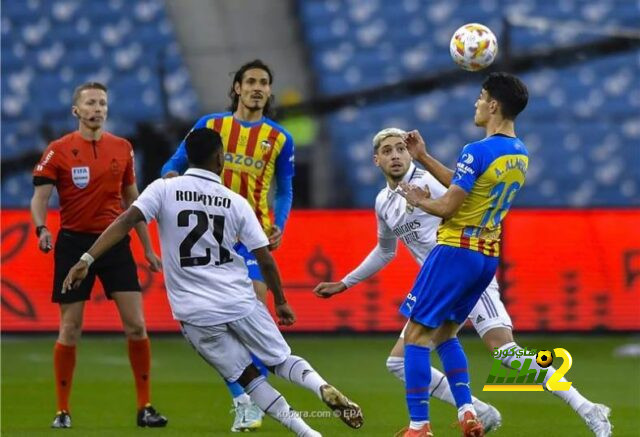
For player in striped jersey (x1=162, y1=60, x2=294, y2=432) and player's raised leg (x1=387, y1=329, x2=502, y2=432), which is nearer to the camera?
player's raised leg (x1=387, y1=329, x2=502, y2=432)

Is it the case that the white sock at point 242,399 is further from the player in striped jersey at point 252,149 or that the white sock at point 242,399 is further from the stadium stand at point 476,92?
the stadium stand at point 476,92

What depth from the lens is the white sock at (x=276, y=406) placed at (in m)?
6.71

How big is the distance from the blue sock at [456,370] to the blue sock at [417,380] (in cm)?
33

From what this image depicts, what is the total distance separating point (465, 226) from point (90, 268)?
2.76 metres

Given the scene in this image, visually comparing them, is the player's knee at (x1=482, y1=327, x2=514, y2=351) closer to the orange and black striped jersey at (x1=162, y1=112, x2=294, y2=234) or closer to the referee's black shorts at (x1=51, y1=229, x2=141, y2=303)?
the orange and black striped jersey at (x1=162, y1=112, x2=294, y2=234)

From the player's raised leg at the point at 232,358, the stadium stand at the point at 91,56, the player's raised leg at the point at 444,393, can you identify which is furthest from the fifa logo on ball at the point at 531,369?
the stadium stand at the point at 91,56

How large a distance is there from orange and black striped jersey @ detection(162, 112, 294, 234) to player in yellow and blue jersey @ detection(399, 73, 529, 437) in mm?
1669

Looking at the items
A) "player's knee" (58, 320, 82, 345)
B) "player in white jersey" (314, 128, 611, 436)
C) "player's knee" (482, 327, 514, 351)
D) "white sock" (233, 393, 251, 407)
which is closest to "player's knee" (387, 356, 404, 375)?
"player in white jersey" (314, 128, 611, 436)

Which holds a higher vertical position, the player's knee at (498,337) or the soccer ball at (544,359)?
the player's knee at (498,337)

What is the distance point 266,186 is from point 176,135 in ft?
22.9

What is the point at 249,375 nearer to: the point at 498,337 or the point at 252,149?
the point at 498,337

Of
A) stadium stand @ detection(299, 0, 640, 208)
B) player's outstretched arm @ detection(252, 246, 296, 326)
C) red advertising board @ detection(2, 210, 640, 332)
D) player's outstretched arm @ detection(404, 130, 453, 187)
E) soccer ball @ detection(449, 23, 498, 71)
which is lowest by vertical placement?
red advertising board @ detection(2, 210, 640, 332)

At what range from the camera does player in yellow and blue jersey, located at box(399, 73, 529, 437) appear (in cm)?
693

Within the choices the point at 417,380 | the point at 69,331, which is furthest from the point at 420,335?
the point at 69,331
